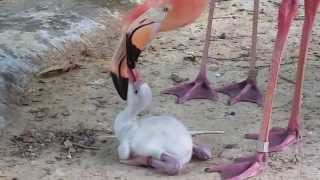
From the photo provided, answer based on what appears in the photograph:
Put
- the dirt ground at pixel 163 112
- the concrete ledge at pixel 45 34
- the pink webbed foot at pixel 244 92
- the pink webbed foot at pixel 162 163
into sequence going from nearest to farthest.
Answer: the pink webbed foot at pixel 162 163
the dirt ground at pixel 163 112
the pink webbed foot at pixel 244 92
the concrete ledge at pixel 45 34

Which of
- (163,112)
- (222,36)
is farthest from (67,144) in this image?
(222,36)

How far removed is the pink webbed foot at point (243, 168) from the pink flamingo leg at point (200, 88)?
2.89ft

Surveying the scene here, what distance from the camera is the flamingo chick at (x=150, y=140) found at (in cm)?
324

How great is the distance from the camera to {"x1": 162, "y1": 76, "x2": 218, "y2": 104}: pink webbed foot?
4.14 meters

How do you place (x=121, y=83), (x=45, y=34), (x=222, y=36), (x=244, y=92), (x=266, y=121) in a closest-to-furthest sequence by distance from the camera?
(x=266, y=121), (x=121, y=83), (x=244, y=92), (x=45, y=34), (x=222, y=36)

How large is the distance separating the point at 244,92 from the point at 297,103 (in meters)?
0.62

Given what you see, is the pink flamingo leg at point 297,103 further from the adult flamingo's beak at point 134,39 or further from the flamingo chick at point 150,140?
the adult flamingo's beak at point 134,39

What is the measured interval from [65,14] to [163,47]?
659mm

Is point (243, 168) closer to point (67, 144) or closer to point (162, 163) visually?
point (162, 163)

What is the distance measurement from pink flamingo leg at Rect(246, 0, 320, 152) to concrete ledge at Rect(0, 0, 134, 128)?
1.31 meters

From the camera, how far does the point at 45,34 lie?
4754mm

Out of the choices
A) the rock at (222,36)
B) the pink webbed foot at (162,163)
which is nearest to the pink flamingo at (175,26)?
the pink webbed foot at (162,163)

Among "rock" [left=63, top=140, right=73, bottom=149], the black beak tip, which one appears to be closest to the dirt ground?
"rock" [left=63, top=140, right=73, bottom=149]

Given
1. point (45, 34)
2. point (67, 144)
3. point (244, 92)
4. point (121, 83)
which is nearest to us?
point (121, 83)
